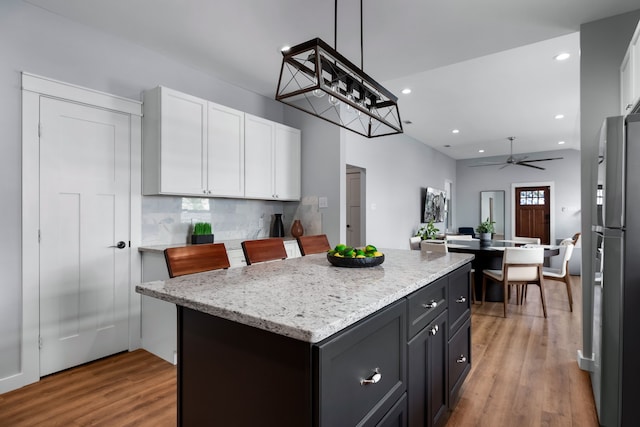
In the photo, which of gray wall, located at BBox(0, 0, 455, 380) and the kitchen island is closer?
the kitchen island

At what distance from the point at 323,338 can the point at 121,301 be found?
2.62 meters

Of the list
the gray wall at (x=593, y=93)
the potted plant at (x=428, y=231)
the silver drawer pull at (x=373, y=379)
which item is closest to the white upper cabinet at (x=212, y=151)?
the silver drawer pull at (x=373, y=379)

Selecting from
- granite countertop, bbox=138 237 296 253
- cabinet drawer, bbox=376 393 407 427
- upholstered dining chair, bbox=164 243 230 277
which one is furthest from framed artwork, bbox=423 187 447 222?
cabinet drawer, bbox=376 393 407 427

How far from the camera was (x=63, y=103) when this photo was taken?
2.51 m

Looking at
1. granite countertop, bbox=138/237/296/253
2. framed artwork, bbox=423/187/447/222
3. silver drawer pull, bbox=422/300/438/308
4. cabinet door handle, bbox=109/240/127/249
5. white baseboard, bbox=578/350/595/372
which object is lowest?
white baseboard, bbox=578/350/595/372

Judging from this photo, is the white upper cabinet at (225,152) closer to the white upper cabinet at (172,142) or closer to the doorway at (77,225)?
the white upper cabinet at (172,142)

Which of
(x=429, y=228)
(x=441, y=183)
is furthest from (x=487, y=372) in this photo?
(x=441, y=183)

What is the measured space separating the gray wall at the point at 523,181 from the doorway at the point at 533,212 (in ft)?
0.54

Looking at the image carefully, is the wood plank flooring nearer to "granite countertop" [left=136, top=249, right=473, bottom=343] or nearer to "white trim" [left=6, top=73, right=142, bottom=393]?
"granite countertop" [left=136, top=249, right=473, bottom=343]

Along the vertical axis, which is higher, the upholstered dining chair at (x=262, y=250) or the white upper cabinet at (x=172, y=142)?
the white upper cabinet at (x=172, y=142)

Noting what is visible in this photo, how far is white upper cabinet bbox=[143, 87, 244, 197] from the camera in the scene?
285 cm

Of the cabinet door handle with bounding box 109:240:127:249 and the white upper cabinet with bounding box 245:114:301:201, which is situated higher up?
the white upper cabinet with bounding box 245:114:301:201

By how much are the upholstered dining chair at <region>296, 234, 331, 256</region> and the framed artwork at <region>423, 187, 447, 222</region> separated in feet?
16.6

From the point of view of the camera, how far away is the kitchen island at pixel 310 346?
37.0 inches
